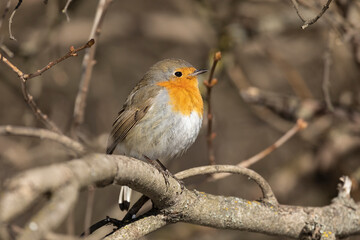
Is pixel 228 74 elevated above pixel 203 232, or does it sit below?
above

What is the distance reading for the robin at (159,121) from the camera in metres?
3.59

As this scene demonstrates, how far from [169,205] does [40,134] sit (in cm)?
119

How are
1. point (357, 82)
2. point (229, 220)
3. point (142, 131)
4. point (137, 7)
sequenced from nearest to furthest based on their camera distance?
point (229, 220) → point (142, 131) → point (357, 82) → point (137, 7)

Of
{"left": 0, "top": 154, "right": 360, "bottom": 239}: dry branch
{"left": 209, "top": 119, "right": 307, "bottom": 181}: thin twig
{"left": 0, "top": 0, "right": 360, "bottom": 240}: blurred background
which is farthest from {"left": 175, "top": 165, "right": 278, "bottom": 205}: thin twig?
{"left": 0, "top": 0, "right": 360, "bottom": 240}: blurred background

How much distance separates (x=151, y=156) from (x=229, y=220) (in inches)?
39.0

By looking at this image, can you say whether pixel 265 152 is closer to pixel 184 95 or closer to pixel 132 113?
pixel 184 95

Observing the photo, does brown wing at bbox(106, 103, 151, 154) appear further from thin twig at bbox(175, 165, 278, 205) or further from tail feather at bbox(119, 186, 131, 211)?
thin twig at bbox(175, 165, 278, 205)

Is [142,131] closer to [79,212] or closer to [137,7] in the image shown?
[79,212]

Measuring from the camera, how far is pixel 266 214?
3.04 metres

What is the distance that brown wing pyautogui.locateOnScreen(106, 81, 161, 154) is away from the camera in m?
3.73

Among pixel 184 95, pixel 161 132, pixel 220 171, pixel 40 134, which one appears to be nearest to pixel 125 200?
pixel 161 132

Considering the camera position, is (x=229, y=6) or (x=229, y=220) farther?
(x=229, y=6)

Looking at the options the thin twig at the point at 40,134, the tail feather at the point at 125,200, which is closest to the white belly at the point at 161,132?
the tail feather at the point at 125,200

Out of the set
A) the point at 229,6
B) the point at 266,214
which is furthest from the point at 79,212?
the point at 266,214
